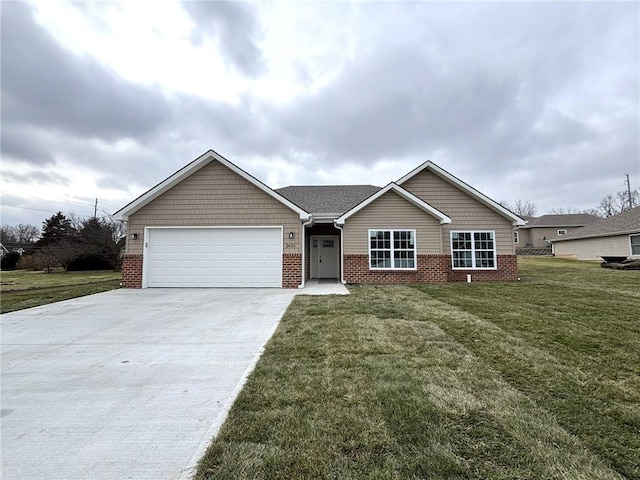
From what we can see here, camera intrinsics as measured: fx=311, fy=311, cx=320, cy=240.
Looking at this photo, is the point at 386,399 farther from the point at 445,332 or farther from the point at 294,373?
the point at 445,332

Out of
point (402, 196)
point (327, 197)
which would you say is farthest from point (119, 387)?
point (327, 197)

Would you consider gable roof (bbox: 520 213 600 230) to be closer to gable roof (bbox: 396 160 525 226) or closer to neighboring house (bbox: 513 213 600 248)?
neighboring house (bbox: 513 213 600 248)

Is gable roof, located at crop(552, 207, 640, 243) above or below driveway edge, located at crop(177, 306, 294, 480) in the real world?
above

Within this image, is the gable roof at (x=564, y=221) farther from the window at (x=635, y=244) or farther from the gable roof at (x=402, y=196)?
the gable roof at (x=402, y=196)

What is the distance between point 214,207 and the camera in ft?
39.5

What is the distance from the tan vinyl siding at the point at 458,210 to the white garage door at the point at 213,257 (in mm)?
7070

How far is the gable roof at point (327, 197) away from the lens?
1429 cm

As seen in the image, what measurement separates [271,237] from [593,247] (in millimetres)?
28821

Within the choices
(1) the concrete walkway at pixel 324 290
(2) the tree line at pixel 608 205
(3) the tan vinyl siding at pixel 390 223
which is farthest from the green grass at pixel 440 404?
(2) the tree line at pixel 608 205

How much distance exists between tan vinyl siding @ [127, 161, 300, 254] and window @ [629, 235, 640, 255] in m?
25.0

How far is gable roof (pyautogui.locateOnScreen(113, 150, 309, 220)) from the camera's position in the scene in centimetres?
1180

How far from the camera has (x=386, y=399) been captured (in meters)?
2.93

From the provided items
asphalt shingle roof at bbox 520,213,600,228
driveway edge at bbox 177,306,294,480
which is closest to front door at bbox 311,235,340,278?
driveway edge at bbox 177,306,294,480

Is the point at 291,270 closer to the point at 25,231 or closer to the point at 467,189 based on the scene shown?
the point at 467,189
